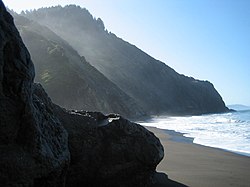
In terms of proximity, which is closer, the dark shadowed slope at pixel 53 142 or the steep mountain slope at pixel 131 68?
the dark shadowed slope at pixel 53 142

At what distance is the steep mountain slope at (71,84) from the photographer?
132 feet

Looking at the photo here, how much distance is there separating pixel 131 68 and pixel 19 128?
94.5 meters

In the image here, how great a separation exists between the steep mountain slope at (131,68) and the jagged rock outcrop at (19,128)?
7516 centimetres

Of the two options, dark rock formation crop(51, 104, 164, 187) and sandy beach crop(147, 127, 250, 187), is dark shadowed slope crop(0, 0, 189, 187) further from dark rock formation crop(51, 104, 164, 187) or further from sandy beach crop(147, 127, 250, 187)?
sandy beach crop(147, 127, 250, 187)

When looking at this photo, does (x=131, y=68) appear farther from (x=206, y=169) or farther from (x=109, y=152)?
(x=109, y=152)

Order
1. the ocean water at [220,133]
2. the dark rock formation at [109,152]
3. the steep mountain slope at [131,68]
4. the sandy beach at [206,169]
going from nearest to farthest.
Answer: the dark rock formation at [109,152]
the sandy beach at [206,169]
the ocean water at [220,133]
the steep mountain slope at [131,68]

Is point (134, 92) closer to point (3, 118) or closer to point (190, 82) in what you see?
point (190, 82)

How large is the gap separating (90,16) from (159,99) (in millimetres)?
54032

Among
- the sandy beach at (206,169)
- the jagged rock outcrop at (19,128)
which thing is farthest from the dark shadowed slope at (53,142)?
the sandy beach at (206,169)

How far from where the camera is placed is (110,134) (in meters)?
6.19

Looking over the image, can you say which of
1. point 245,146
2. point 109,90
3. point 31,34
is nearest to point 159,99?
point 109,90

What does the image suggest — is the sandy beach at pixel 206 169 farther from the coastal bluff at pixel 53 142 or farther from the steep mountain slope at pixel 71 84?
the steep mountain slope at pixel 71 84

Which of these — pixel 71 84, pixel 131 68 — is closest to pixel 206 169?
pixel 71 84

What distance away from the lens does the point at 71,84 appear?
41.3 metres
